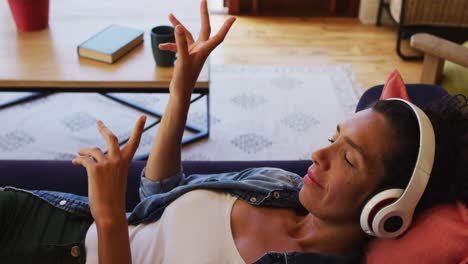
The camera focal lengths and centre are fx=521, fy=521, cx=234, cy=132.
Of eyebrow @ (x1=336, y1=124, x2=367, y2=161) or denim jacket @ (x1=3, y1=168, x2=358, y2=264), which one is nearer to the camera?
eyebrow @ (x1=336, y1=124, x2=367, y2=161)

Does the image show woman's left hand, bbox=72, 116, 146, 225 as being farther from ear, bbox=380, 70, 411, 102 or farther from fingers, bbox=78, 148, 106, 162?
ear, bbox=380, 70, 411, 102

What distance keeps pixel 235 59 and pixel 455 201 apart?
2318 mm

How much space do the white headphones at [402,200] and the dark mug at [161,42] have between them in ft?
3.62

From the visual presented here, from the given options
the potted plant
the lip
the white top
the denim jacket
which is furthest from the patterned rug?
the lip

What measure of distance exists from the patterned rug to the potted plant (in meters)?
0.51

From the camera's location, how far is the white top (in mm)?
1079

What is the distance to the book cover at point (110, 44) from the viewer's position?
195cm

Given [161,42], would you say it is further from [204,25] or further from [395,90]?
[395,90]

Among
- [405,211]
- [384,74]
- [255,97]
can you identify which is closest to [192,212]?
[405,211]

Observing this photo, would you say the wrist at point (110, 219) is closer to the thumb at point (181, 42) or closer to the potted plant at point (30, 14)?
the thumb at point (181, 42)

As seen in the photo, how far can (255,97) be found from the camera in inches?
109

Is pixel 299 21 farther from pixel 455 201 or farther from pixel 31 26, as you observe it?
pixel 455 201

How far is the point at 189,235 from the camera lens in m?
1.11

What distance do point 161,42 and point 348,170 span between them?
3.39 feet
